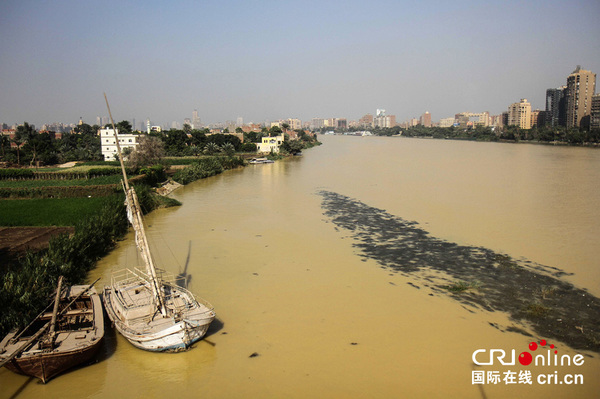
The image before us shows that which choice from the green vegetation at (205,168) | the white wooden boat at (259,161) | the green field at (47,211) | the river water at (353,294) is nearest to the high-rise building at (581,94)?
the white wooden boat at (259,161)

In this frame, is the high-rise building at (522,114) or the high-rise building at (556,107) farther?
the high-rise building at (522,114)

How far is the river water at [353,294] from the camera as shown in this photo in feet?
18.4

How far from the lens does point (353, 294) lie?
328 inches

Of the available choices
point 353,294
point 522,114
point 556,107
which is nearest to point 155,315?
point 353,294

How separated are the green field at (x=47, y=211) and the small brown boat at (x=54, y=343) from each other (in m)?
6.11

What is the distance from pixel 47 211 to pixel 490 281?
515 inches

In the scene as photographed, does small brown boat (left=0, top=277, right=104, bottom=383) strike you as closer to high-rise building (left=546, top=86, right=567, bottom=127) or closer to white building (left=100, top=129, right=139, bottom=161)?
white building (left=100, top=129, right=139, bottom=161)

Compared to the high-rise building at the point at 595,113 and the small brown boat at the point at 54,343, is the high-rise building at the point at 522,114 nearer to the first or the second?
the high-rise building at the point at 595,113

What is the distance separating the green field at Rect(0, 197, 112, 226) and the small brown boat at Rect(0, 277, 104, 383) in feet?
20.1

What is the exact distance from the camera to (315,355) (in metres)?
6.23

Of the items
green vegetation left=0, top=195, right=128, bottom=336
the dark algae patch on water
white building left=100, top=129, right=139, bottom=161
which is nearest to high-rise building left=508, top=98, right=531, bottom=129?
white building left=100, top=129, right=139, bottom=161

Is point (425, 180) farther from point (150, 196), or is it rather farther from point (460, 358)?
point (460, 358)

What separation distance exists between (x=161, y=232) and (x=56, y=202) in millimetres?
5227

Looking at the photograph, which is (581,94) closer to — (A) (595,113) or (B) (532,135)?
(A) (595,113)
